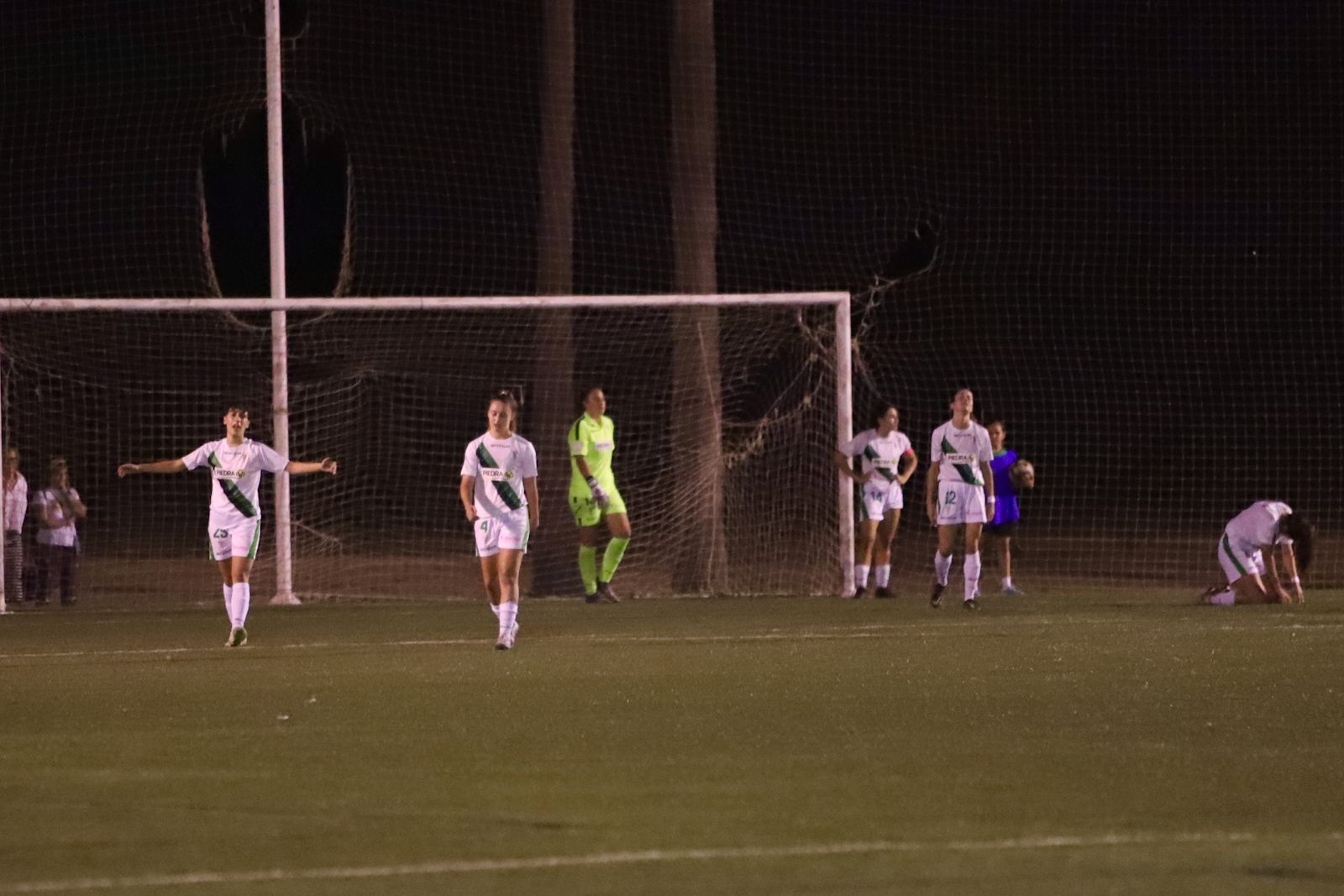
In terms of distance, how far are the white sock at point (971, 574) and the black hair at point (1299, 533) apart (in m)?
2.59

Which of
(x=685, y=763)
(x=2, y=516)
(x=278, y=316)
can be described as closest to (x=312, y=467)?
(x=278, y=316)

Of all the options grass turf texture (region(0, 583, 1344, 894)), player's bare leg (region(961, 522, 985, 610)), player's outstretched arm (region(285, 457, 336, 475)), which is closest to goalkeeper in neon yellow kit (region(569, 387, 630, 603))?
player's bare leg (region(961, 522, 985, 610))

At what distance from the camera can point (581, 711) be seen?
10.5 metres

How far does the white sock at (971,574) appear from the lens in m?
18.2

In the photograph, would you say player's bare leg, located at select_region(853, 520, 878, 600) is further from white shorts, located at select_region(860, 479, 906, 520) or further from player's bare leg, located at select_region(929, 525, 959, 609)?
player's bare leg, located at select_region(929, 525, 959, 609)

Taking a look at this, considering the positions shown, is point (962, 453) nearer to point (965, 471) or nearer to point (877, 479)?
point (965, 471)

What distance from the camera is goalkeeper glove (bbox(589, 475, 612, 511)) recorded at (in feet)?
63.6

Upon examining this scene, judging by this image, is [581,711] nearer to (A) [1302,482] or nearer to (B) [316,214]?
(B) [316,214]

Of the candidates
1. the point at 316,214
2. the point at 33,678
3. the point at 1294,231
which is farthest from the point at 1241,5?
the point at 33,678

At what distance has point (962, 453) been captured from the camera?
724 inches

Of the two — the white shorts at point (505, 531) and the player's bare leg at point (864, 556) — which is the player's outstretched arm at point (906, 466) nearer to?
the player's bare leg at point (864, 556)

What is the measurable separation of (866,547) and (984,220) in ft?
96.8

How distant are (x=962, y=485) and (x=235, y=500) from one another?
21.9 ft

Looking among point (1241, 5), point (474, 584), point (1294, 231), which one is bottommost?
point (474, 584)
